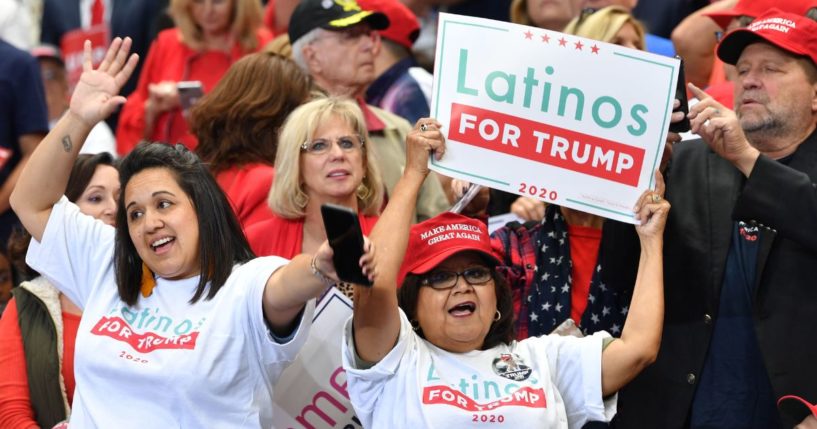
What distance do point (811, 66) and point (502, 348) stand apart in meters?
1.49

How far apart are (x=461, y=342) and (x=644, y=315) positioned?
22.9 inches

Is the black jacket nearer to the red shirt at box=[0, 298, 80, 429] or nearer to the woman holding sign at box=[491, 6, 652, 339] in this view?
the woman holding sign at box=[491, 6, 652, 339]

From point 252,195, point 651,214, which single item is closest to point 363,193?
point 252,195

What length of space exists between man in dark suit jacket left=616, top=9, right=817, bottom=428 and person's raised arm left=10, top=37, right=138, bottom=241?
1884 mm

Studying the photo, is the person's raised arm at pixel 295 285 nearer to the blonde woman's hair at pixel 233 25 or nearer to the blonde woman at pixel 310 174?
the blonde woman at pixel 310 174

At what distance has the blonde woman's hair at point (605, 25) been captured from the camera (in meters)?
6.39

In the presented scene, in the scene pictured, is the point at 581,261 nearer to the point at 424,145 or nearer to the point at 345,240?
the point at 424,145

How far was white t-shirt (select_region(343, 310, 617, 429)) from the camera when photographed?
179 inches

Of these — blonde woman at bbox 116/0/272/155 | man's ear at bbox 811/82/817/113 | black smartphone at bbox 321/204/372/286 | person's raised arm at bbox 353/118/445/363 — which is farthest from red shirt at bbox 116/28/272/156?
black smartphone at bbox 321/204/372/286

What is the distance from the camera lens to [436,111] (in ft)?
15.8

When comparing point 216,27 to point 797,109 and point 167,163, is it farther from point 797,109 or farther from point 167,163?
point 797,109

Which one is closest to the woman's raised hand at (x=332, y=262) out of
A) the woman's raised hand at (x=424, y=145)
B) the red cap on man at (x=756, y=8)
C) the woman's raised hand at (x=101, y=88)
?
the woman's raised hand at (x=424, y=145)

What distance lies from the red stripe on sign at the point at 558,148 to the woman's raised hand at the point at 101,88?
3.60ft

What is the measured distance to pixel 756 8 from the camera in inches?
229
